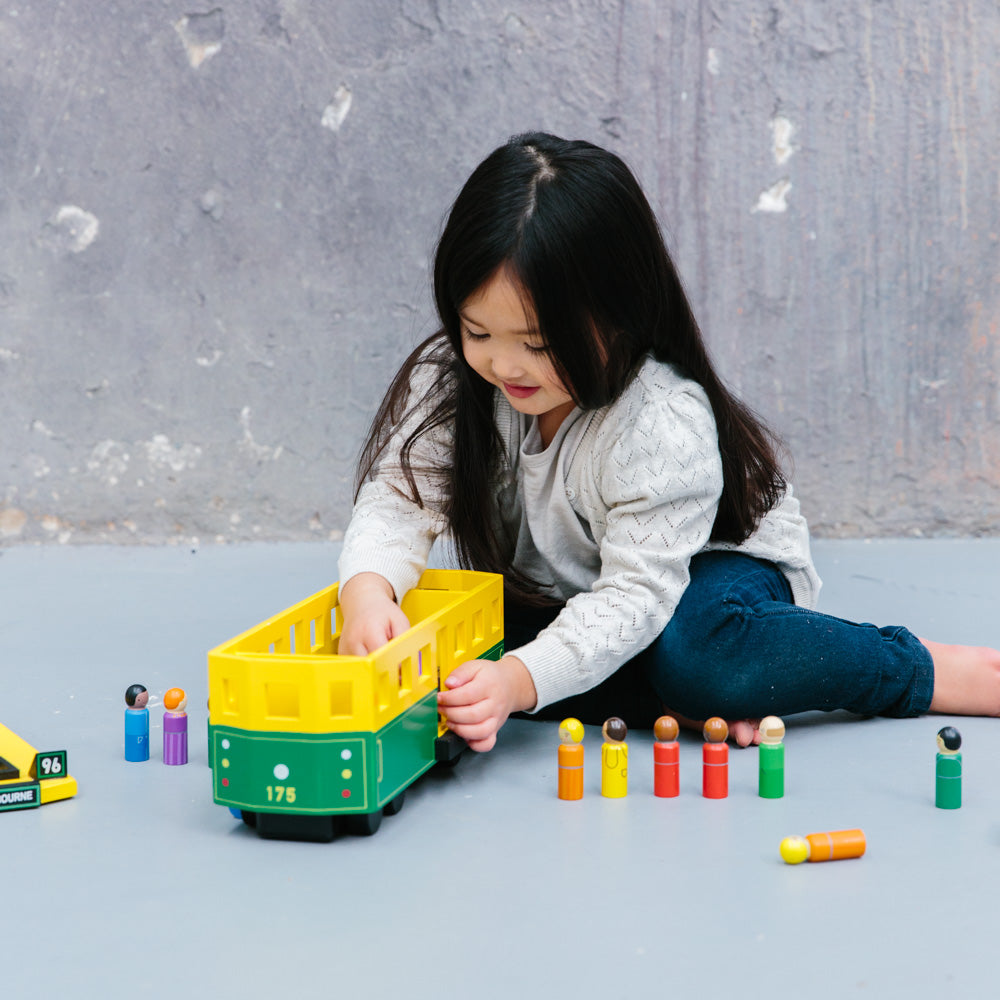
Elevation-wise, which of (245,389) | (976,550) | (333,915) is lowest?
(333,915)

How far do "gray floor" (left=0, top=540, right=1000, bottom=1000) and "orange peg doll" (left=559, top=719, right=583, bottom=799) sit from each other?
0.6 inches

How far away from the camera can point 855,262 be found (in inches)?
89.1

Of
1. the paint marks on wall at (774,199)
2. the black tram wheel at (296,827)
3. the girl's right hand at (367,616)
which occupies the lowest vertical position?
the black tram wheel at (296,827)

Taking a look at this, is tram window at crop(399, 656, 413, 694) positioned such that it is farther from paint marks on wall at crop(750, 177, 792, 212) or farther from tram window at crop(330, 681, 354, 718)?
paint marks on wall at crop(750, 177, 792, 212)

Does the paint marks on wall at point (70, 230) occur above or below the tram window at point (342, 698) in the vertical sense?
above

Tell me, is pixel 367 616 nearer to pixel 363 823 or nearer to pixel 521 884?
pixel 363 823

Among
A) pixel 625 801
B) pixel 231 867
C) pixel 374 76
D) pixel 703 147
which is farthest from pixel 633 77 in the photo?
pixel 231 867

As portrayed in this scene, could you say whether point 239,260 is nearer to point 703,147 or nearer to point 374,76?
point 374,76

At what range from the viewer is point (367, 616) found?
111 centimetres

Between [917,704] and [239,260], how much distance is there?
1.48 m

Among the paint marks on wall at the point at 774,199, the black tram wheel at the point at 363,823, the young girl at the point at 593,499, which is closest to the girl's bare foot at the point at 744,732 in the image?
the young girl at the point at 593,499

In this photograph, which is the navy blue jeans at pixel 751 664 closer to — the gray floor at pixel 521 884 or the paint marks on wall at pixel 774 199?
the gray floor at pixel 521 884

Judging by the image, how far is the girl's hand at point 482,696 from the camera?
3.39ft

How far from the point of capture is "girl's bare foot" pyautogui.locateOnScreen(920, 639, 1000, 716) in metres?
1.26
